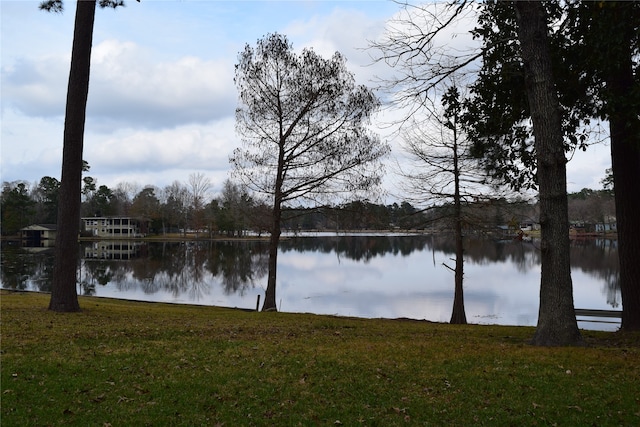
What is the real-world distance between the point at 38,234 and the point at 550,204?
335 feet

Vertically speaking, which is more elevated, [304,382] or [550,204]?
[550,204]

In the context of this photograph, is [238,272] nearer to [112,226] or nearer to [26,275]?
[26,275]

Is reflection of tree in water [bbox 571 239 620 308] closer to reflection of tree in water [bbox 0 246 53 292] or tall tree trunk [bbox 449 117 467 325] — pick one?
tall tree trunk [bbox 449 117 467 325]

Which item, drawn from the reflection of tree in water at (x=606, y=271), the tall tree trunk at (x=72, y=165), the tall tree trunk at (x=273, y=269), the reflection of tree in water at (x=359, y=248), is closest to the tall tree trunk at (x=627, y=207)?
the tall tree trunk at (x=72, y=165)

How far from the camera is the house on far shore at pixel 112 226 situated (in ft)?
341

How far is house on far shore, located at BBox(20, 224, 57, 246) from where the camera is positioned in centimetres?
9050

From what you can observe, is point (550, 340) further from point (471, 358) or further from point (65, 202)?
point (65, 202)

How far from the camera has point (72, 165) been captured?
39.8 feet

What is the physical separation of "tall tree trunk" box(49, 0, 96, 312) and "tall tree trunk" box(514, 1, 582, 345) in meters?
10.1

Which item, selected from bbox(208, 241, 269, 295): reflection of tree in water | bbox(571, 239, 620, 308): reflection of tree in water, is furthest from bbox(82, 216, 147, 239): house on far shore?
bbox(571, 239, 620, 308): reflection of tree in water

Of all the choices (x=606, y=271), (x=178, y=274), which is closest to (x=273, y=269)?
(x=178, y=274)

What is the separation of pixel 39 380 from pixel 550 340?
715 centimetres

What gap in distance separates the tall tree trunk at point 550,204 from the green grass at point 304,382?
490 millimetres

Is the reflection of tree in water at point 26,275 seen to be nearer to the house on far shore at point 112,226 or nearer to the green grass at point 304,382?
the green grass at point 304,382
